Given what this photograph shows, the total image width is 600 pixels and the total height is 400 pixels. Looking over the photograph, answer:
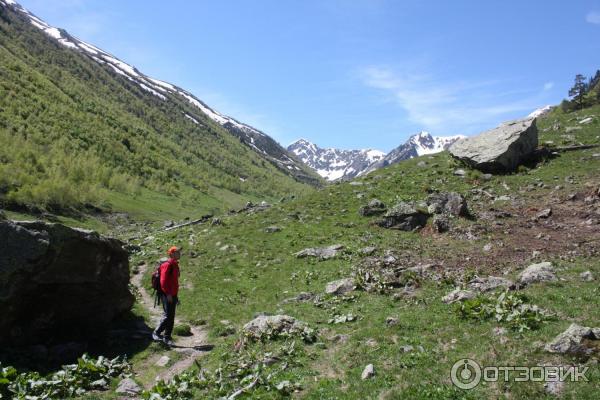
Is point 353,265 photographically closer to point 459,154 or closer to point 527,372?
point 527,372

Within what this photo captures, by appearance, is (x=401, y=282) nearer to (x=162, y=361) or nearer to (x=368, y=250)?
(x=368, y=250)

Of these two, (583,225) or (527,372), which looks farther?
(583,225)

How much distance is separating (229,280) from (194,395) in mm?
16860

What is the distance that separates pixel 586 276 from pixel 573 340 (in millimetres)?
7797

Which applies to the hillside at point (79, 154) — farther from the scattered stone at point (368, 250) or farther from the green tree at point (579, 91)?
the green tree at point (579, 91)

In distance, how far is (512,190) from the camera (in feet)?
121

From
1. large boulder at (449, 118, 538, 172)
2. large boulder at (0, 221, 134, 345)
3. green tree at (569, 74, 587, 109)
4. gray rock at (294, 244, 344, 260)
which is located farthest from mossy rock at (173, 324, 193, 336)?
green tree at (569, 74, 587, 109)

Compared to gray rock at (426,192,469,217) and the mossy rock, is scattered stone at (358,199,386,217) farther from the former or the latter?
the mossy rock

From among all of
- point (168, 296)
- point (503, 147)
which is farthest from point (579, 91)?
point (168, 296)

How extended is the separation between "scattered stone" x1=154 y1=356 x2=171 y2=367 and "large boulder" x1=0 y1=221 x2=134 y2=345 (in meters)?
4.34

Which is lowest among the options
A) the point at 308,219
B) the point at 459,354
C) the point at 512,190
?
the point at 459,354

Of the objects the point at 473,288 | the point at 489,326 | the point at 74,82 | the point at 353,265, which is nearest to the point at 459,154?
the point at 353,265

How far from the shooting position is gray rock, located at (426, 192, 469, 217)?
3300 cm

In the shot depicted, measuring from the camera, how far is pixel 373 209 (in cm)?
3891
